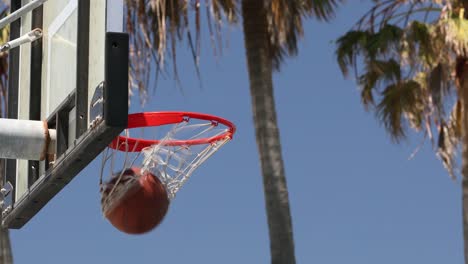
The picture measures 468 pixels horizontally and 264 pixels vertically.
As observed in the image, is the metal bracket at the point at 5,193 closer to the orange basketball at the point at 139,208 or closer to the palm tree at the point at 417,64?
the orange basketball at the point at 139,208

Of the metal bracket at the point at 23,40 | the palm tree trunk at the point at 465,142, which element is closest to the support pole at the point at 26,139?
the metal bracket at the point at 23,40

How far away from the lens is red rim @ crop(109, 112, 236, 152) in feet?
28.8

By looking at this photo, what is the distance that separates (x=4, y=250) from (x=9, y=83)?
13.7m

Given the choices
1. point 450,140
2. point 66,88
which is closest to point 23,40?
point 66,88

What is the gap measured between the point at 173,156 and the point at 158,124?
1.07m

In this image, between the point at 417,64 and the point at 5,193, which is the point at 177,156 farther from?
the point at 417,64

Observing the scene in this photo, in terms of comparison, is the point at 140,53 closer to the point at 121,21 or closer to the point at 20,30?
the point at 20,30

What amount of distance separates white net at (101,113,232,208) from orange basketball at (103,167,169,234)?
0.06 metres

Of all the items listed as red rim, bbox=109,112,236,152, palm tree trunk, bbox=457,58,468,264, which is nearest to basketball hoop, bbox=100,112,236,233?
red rim, bbox=109,112,236,152

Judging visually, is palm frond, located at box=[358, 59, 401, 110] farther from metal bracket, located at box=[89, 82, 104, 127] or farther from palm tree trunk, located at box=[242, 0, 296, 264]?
metal bracket, located at box=[89, 82, 104, 127]

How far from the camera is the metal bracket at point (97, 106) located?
304 inches

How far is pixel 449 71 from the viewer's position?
983 inches

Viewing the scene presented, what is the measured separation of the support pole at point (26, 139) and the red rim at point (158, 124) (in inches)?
21.2

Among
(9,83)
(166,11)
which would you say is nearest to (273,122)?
(166,11)
